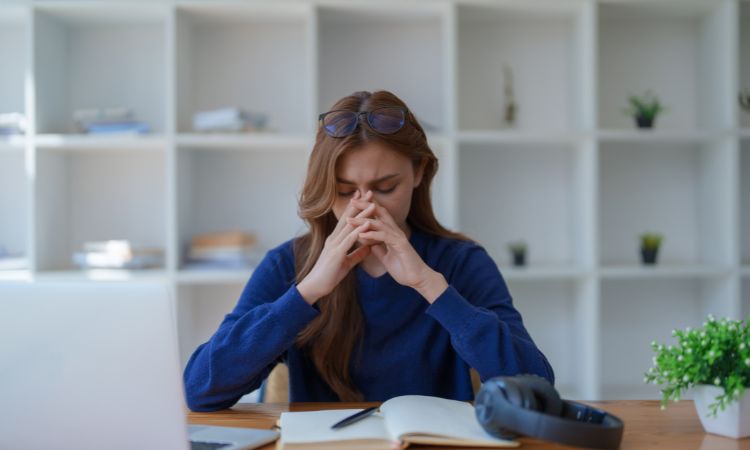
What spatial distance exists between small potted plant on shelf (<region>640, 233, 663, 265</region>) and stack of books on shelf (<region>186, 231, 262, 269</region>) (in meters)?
1.56

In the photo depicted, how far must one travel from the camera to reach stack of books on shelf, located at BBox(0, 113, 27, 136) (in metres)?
2.86

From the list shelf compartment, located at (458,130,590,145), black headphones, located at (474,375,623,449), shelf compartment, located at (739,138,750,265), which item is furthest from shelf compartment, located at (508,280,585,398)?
black headphones, located at (474,375,623,449)

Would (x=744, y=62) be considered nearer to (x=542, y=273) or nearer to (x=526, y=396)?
(x=542, y=273)

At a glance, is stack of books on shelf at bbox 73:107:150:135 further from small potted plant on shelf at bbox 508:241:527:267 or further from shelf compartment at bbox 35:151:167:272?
small potted plant on shelf at bbox 508:241:527:267

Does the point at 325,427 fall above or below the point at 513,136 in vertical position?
below

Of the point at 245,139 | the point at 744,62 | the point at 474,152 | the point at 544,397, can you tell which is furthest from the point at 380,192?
the point at 744,62

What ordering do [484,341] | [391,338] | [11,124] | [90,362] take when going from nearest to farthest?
[90,362], [484,341], [391,338], [11,124]

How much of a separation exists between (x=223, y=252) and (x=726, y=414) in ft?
6.75

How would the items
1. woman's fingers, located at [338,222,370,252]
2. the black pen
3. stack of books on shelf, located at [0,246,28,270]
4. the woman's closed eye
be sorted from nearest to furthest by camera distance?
the black pen < woman's fingers, located at [338,222,370,252] < the woman's closed eye < stack of books on shelf, located at [0,246,28,270]

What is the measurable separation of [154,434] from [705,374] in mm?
820

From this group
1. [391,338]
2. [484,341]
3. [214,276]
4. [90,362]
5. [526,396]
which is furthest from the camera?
[214,276]

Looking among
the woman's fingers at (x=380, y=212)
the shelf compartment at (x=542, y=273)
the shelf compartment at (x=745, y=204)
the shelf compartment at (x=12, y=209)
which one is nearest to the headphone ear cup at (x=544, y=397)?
the woman's fingers at (x=380, y=212)

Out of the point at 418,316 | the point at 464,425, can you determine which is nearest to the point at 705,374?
the point at 464,425

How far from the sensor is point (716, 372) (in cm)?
114
